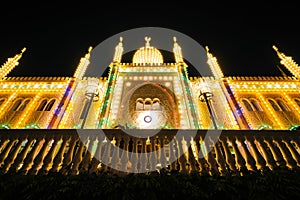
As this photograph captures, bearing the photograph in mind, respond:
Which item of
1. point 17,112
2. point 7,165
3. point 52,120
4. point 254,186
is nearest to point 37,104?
point 17,112

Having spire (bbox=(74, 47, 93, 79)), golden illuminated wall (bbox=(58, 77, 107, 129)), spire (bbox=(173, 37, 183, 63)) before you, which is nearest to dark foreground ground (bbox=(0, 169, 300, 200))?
golden illuminated wall (bbox=(58, 77, 107, 129))

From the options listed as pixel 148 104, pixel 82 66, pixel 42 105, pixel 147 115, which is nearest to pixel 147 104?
pixel 148 104

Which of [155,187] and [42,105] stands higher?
[42,105]

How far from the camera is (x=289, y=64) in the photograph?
21.2 meters

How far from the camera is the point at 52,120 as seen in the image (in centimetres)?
1498

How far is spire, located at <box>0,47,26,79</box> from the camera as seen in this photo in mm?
19695

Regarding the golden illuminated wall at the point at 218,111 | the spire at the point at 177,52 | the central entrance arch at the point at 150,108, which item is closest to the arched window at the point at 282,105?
the golden illuminated wall at the point at 218,111

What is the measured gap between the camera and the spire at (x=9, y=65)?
64.6ft

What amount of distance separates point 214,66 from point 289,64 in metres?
8.65

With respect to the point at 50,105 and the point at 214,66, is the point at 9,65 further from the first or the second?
the point at 214,66

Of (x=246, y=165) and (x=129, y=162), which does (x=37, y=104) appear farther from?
(x=246, y=165)

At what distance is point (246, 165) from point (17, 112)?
60.1 ft

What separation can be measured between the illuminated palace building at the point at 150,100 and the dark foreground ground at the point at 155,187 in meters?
9.07

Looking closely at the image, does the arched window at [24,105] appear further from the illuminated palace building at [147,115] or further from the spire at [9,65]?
the spire at [9,65]
